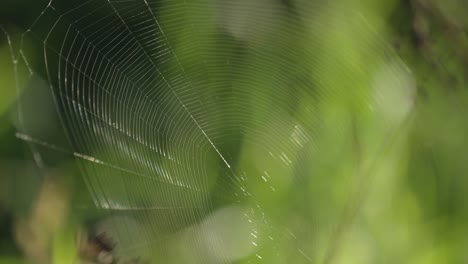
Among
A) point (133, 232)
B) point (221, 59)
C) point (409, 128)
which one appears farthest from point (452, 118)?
point (133, 232)

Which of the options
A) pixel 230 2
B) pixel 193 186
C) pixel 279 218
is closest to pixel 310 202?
pixel 279 218

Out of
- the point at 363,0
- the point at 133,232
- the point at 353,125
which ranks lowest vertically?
the point at 133,232

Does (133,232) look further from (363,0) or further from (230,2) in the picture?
(363,0)

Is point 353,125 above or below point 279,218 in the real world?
above

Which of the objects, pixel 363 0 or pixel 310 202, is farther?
pixel 363 0
